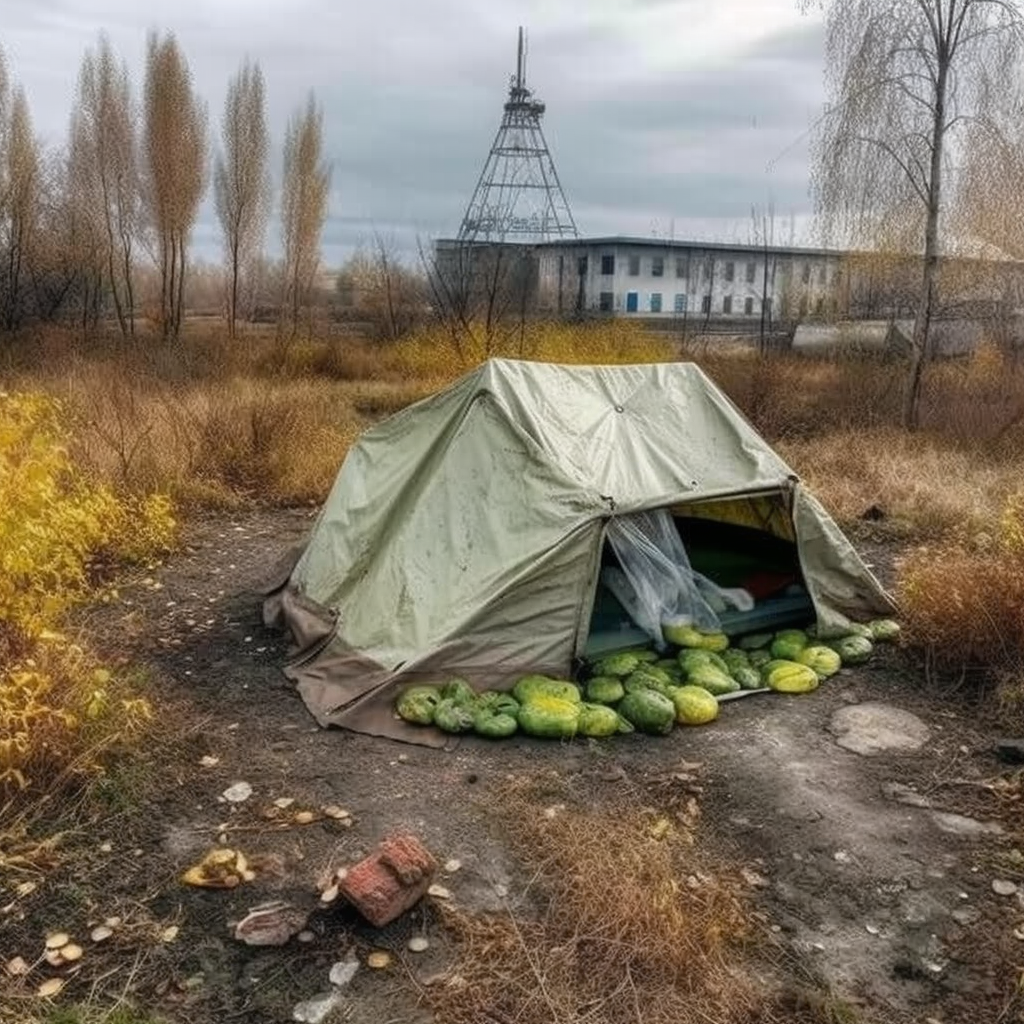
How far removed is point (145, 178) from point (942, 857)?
62.7 feet

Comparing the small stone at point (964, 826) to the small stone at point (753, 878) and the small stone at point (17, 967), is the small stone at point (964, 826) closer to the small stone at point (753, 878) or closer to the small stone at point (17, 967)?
the small stone at point (753, 878)

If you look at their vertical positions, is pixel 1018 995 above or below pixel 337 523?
below

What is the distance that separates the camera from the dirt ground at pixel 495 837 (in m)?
3.04

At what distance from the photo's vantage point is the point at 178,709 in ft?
15.7

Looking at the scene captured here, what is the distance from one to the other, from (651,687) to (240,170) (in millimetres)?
18593

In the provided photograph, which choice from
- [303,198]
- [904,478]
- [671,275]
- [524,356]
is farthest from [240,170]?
[671,275]

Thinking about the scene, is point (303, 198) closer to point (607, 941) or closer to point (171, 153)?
point (171, 153)

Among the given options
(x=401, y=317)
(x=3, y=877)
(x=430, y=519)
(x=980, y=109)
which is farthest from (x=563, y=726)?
(x=401, y=317)

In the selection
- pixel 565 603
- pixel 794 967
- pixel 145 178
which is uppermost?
pixel 145 178

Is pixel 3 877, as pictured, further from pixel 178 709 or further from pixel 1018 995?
pixel 1018 995

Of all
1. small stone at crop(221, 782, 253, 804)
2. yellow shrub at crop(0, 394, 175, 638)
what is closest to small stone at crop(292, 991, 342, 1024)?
small stone at crop(221, 782, 253, 804)

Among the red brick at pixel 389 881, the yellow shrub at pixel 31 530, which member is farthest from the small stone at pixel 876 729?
the yellow shrub at pixel 31 530

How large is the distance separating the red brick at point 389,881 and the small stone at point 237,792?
92 centimetres

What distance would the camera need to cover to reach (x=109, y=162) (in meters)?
18.7
